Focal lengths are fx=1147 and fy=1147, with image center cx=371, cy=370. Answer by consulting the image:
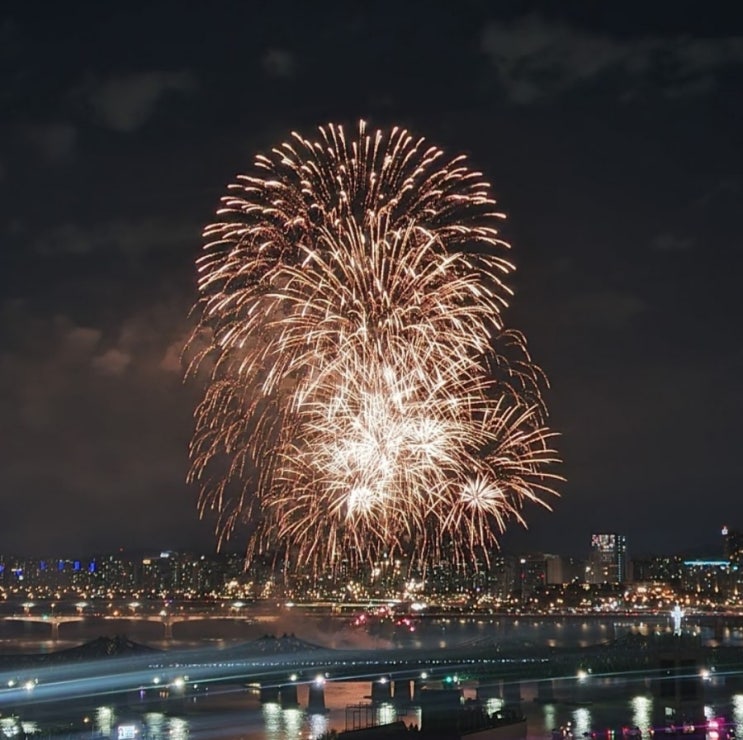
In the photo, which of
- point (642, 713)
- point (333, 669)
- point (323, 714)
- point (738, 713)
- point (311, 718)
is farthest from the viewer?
point (333, 669)

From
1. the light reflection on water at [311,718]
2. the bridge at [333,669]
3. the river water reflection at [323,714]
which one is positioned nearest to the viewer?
the light reflection on water at [311,718]

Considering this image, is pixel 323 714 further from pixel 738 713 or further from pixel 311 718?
pixel 738 713

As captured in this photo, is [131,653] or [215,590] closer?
[131,653]

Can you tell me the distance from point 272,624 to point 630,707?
245ft

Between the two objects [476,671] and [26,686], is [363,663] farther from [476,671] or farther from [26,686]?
[26,686]

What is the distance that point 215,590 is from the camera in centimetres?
18438

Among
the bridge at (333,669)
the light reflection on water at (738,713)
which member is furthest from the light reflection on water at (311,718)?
the bridge at (333,669)

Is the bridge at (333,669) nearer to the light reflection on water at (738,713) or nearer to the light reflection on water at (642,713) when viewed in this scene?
the light reflection on water at (738,713)

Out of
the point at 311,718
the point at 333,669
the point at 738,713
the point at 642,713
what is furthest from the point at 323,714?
the point at 738,713

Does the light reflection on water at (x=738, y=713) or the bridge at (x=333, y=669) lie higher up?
the bridge at (x=333, y=669)

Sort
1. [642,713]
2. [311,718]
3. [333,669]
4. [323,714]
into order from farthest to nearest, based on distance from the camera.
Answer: [333,669] < [323,714] < [311,718] < [642,713]

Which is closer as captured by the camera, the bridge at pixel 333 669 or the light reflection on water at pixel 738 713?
the light reflection on water at pixel 738 713


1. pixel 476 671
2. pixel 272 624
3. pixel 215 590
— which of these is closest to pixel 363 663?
pixel 476 671

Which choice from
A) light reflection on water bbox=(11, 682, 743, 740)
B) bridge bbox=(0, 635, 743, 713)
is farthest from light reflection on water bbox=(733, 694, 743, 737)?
bridge bbox=(0, 635, 743, 713)
